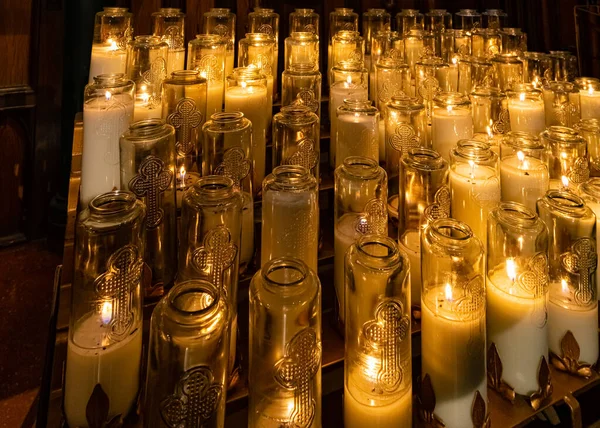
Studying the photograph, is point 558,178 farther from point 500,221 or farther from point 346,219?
point 346,219

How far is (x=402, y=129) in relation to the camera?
1.25m

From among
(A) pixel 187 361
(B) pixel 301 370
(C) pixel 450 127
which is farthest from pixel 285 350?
(C) pixel 450 127

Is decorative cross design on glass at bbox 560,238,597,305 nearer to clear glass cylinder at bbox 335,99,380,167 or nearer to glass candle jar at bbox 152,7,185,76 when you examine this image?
clear glass cylinder at bbox 335,99,380,167

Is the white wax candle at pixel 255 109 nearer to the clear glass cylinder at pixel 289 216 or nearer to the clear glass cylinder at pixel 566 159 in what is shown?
the clear glass cylinder at pixel 289 216

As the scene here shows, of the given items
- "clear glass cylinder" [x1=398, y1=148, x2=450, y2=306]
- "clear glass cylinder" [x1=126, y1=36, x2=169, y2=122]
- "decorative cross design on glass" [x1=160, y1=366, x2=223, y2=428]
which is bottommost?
"decorative cross design on glass" [x1=160, y1=366, x2=223, y2=428]

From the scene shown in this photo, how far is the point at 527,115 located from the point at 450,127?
0.33 m

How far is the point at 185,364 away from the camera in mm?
A: 604

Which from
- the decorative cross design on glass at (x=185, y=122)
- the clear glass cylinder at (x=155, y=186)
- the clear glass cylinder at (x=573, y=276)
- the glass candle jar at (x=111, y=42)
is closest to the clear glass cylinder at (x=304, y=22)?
the glass candle jar at (x=111, y=42)

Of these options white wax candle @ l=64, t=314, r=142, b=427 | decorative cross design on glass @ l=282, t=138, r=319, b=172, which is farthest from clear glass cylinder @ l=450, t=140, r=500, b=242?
white wax candle @ l=64, t=314, r=142, b=427

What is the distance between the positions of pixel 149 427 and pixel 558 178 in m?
1.16

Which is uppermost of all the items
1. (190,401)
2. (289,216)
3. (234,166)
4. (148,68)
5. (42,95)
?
(42,95)

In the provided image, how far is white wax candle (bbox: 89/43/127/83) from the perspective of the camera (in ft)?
4.50

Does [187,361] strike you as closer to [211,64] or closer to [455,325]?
[455,325]

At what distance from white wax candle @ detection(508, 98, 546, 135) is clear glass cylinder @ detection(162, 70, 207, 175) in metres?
0.94
